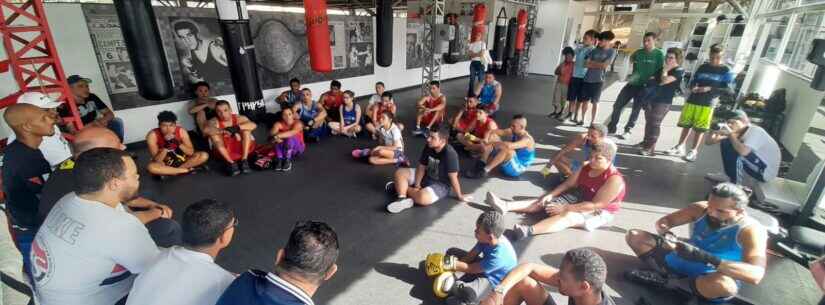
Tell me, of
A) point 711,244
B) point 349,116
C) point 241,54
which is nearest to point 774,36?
point 711,244

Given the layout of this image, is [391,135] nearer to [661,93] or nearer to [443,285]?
[443,285]

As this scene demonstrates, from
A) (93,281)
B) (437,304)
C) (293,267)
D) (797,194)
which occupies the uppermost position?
(293,267)

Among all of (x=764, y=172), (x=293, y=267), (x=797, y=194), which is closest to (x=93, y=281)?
(x=293, y=267)

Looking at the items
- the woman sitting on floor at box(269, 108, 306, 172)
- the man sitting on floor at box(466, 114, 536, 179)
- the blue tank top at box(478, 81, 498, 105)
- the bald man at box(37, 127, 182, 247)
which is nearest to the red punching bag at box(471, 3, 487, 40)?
the blue tank top at box(478, 81, 498, 105)

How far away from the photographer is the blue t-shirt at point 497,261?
229 cm

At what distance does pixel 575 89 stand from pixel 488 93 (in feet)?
5.59

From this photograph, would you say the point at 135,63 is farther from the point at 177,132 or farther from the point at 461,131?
the point at 461,131

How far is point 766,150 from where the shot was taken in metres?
3.49

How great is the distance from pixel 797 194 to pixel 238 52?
20.5 feet

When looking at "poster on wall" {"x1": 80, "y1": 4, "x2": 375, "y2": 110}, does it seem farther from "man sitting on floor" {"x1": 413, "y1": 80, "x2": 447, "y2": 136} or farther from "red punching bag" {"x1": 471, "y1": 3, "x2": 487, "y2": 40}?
"man sitting on floor" {"x1": 413, "y1": 80, "x2": 447, "y2": 136}

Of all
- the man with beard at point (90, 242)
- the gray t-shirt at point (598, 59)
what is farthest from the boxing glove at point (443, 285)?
the gray t-shirt at point (598, 59)

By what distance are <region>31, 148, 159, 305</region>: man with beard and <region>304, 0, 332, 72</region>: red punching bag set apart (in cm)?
320

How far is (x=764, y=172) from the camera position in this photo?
138 inches

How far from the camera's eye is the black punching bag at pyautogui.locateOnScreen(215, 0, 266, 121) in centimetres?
385
